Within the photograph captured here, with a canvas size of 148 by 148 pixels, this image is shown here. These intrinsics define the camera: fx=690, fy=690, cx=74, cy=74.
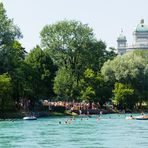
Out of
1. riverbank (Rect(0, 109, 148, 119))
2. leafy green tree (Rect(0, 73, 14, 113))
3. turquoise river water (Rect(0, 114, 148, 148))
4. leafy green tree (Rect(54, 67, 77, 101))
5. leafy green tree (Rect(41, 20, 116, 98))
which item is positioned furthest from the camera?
leafy green tree (Rect(41, 20, 116, 98))

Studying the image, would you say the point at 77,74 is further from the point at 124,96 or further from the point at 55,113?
the point at 55,113

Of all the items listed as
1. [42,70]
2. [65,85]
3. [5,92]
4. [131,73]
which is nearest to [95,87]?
[65,85]

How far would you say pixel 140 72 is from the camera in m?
134

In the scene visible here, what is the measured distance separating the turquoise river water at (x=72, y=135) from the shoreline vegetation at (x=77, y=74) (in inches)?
1063

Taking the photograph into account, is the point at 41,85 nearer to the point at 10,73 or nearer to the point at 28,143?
the point at 10,73

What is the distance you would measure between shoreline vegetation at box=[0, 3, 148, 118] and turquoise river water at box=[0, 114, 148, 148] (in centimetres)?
2700

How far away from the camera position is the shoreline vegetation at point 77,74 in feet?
399

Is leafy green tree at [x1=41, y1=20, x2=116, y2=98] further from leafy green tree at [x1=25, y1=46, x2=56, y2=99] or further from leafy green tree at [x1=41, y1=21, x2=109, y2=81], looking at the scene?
leafy green tree at [x1=25, y1=46, x2=56, y2=99]

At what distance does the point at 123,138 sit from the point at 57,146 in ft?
32.9

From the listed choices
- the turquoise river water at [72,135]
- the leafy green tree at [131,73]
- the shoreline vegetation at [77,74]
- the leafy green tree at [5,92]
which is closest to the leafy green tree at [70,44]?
the shoreline vegetation at [77,74]

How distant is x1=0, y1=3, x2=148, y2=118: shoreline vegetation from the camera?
122 meters

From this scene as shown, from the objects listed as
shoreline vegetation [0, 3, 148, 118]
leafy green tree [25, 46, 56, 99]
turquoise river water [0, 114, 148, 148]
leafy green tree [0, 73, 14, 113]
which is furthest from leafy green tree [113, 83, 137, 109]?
turquoise river water [0, 114, 148, 148]

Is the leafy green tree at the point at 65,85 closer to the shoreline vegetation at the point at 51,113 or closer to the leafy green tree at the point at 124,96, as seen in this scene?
the shoreline vegetation at the point at 51,113

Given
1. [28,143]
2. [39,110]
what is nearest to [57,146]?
[28,143]
